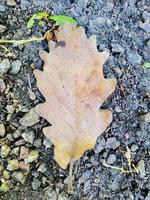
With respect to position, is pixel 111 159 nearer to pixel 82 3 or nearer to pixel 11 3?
pixel 82 3

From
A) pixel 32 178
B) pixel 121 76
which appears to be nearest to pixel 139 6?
pixel 121 76

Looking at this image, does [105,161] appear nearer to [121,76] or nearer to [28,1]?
[121,76]

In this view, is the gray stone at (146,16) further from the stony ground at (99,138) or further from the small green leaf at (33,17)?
the small green leaf at (33,17)

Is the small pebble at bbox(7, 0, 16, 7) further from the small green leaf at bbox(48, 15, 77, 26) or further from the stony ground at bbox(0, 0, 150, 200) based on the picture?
the small green leaf at bbox(48, 15, 77, 26)

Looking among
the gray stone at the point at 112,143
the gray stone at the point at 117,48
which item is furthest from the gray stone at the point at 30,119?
the gray stone at the point at 117,48

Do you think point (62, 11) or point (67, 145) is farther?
point (62, 11)

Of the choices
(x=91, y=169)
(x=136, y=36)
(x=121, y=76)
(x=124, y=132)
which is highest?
(x=136, y=36)
